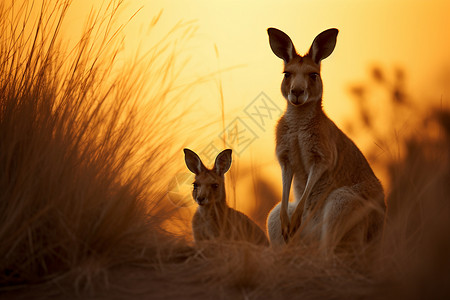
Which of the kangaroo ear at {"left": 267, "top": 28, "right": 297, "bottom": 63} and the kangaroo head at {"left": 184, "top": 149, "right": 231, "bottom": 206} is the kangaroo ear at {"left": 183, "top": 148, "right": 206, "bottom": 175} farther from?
the kangaroo ear at {"left": 267, "top": 28, "right": 297, "bottom": 63}

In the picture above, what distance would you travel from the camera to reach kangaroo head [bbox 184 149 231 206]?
5117 millimetres

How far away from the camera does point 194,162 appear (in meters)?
5.30

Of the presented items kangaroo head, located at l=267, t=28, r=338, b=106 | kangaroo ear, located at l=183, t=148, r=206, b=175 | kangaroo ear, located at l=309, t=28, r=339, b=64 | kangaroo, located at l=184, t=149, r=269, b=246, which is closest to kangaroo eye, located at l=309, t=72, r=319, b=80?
kangaroo head, located at l=267, t=28, r=338, b=106

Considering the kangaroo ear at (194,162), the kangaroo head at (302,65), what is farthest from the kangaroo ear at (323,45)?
the kangaroo ear at (194,162)

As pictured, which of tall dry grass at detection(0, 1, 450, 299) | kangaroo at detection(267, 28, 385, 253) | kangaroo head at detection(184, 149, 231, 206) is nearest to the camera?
tall dry grass at detection(0, 1, 450, 299)

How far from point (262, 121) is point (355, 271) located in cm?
149

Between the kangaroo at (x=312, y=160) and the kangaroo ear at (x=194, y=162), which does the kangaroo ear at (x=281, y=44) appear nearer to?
the kangaroo at (x=312, y=160)

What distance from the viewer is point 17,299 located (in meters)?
3.24

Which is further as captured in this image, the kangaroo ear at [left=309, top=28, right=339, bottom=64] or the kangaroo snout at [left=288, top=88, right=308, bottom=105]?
the kangaroo ear at [left=309, top=28, right=339, bottom=64]

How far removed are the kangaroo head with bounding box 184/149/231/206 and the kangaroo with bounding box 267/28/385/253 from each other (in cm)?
54

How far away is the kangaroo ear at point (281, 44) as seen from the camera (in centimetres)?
507

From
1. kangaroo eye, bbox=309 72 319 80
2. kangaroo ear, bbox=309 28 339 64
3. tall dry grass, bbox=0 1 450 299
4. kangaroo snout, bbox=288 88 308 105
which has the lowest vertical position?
tall dry grass, bbox=0 1 450 299

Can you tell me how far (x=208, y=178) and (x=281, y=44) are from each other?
1.48m

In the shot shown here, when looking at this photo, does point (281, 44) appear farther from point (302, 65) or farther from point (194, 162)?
point (194, 162)
